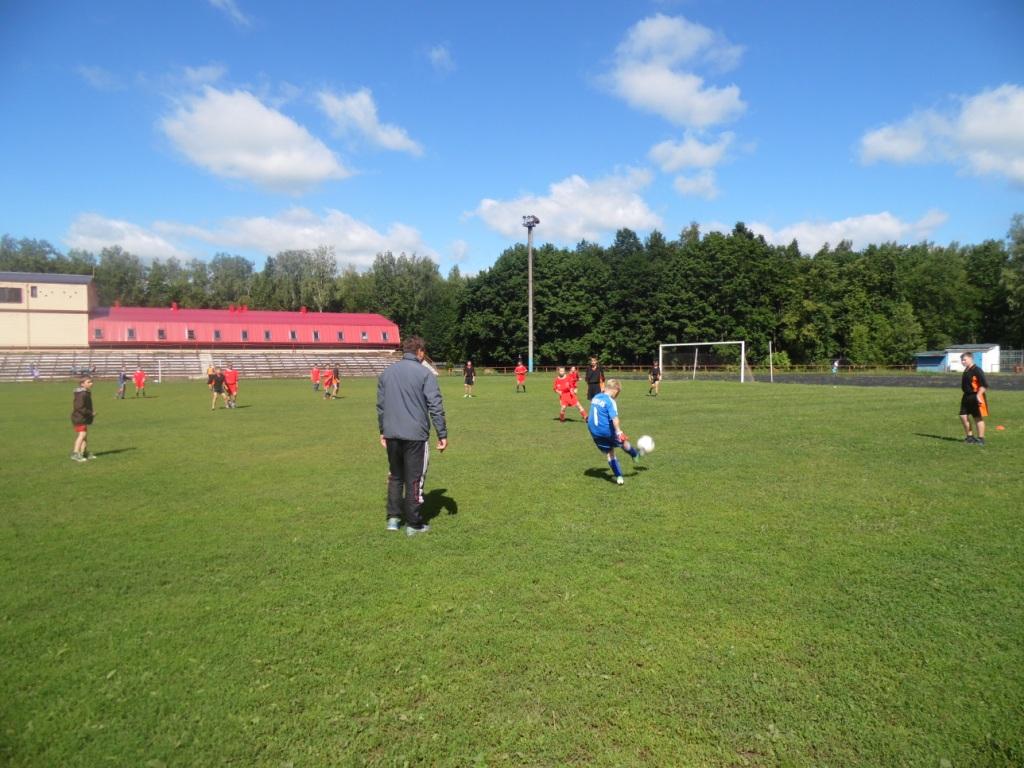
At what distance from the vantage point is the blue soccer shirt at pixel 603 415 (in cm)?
924

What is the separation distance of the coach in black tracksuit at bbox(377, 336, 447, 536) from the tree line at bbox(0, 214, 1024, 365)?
61736mm

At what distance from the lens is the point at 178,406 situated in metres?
26.3

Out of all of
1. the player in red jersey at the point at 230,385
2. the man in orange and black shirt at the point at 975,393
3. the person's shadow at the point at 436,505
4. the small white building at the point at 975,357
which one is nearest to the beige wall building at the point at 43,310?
the player in red jersey at the point at 230,385

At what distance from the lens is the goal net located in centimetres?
4931

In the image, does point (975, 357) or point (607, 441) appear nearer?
point (607, 441)

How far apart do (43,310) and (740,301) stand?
69249 millimetres

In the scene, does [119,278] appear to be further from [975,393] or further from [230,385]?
[975,393]

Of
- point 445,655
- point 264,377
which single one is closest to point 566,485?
point 445,655

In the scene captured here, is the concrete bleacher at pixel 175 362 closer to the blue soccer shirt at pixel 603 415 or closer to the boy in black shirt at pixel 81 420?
the boy in black shirt at pixel 81 420

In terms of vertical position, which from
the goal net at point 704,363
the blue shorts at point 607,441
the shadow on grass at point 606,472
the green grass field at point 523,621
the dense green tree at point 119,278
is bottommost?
the green grass field at point 523,621

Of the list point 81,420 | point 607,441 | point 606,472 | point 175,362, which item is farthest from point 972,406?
point 175,362

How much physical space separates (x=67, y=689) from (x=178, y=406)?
2537 centimetres

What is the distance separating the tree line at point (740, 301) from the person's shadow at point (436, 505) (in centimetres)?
6011

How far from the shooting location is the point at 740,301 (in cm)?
6569
